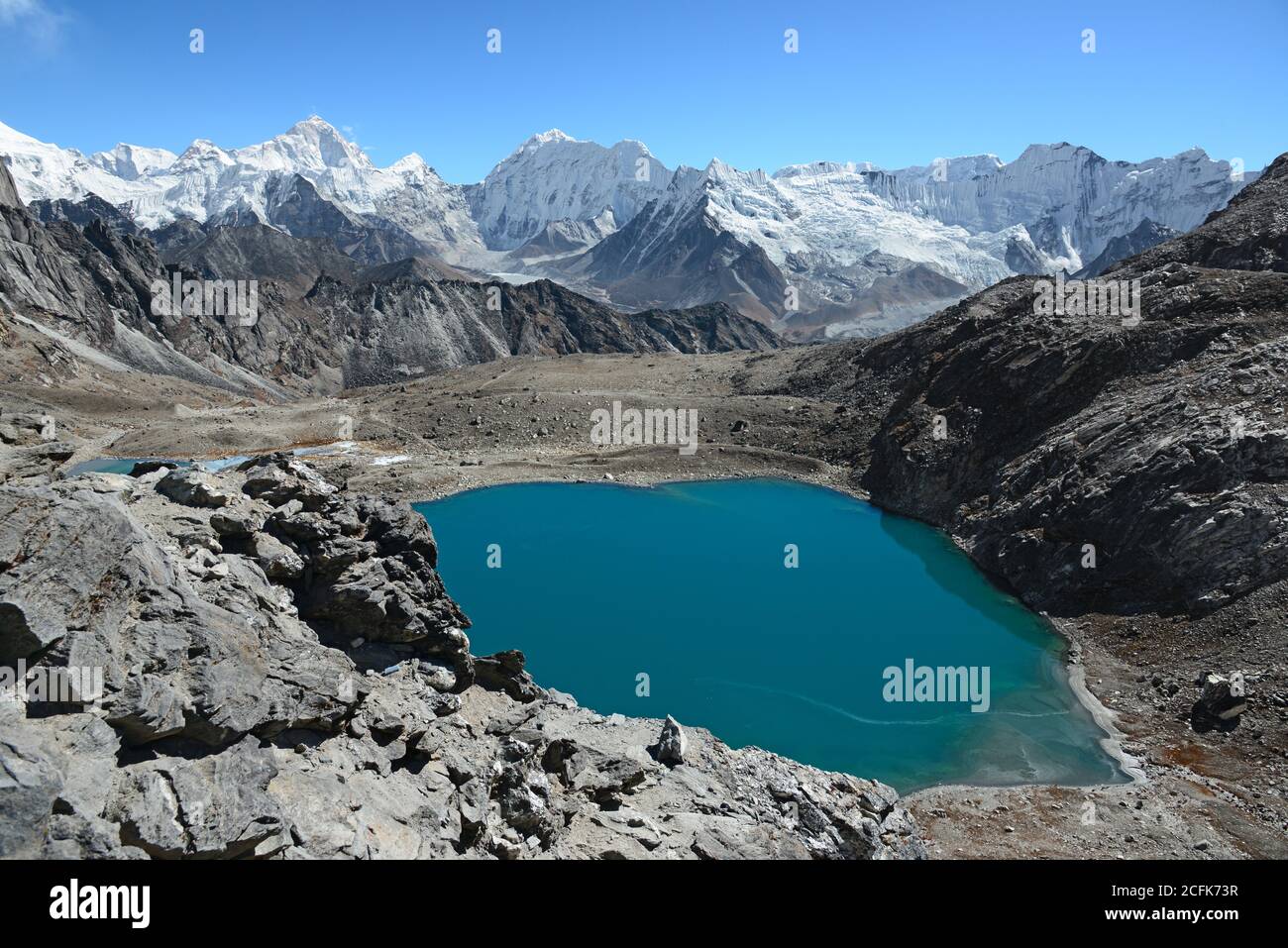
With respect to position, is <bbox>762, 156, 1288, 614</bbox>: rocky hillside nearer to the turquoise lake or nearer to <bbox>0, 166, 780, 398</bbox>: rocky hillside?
the turquoise lake

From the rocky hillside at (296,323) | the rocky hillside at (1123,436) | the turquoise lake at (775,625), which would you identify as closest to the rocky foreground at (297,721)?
the turquoise lake at (775,625)

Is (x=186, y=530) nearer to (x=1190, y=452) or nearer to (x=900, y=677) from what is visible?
(x=900, y=677)

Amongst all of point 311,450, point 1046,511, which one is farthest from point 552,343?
point 1046,511

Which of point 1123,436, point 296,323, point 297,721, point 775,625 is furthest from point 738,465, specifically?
point 296,323

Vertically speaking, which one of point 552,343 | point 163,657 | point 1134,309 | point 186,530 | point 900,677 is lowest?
Result: point 900,677

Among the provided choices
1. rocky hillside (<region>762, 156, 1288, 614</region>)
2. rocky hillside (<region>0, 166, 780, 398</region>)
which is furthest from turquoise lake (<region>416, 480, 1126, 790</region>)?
rocky hillside (<region>0, 166, 780, 398</region>)

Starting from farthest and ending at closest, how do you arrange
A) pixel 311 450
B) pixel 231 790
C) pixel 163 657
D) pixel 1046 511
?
pixel 311 450 < pixel 1046 511 < pixel 163 657 < pixel 231 790
